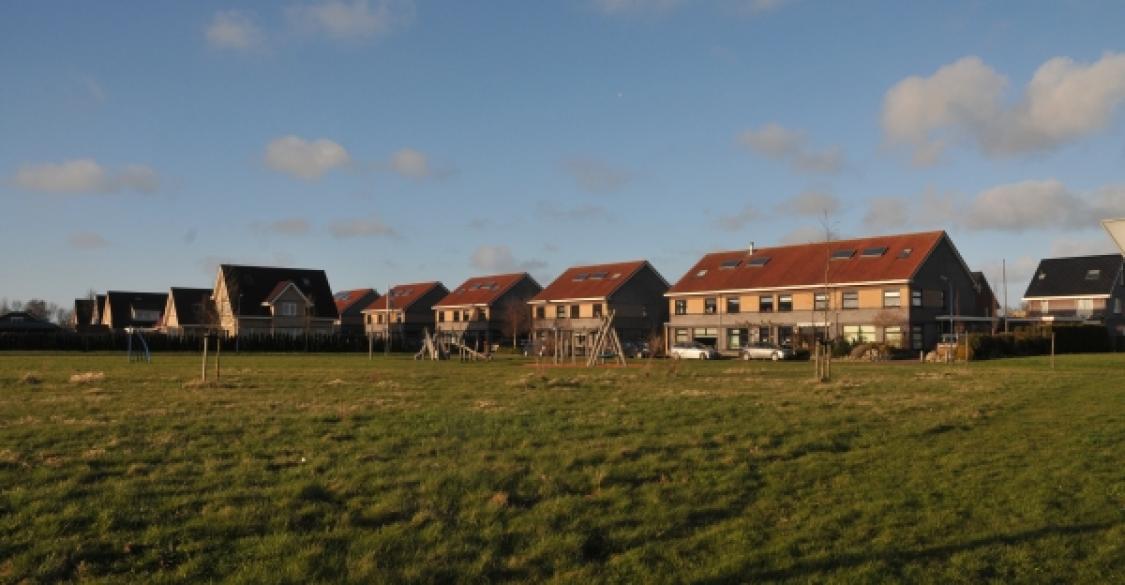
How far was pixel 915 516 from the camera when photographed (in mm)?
8500

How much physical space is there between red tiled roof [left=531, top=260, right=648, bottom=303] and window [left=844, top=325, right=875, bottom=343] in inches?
924

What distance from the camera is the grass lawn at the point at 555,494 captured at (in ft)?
22.8

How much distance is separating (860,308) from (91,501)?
59.7 meters

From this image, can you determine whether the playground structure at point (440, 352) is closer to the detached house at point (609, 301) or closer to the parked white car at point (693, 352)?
the parked white car at point (693, 352)

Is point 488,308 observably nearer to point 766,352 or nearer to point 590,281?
point 590,281

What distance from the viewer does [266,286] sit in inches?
3381

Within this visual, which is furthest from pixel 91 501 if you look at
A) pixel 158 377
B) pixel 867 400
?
pixel 158 377

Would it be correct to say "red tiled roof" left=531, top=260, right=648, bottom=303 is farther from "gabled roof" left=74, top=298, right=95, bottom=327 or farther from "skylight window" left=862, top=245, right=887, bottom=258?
"gabled roof" left=74, top=298, right=95, bottom=327

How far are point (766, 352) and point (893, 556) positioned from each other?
49.4 meters

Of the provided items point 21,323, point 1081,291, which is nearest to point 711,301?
point 1081,291

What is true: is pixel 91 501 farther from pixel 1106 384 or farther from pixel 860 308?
pixel 860 308

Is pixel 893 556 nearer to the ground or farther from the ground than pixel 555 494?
nearer to the ground

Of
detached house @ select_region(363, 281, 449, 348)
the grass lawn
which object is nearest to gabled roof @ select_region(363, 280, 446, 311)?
detached house @ select_region(363, 281, 449, 348)

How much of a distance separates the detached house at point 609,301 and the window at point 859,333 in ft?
73.8
